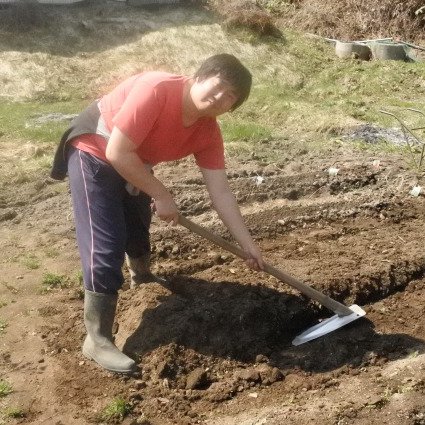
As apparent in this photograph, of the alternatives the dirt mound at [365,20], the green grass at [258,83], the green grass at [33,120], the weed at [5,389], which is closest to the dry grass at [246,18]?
the green grass at [258,83]

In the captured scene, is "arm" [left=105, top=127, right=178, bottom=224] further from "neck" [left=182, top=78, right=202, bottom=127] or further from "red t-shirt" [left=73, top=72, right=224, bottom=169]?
"neck" [left=182, top=78, right=202, bottom=127]

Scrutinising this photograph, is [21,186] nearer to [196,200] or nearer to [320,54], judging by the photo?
[196,200]

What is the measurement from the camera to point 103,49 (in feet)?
35.4

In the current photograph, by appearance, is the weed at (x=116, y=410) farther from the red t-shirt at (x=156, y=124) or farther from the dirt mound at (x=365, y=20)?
the dirt mound at (x=365, y=20)

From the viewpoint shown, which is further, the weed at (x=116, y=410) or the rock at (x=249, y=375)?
the rock at (x=249, y=375)

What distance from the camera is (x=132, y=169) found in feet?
11.9

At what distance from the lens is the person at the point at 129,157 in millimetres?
3561

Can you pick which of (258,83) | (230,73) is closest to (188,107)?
(230,73)

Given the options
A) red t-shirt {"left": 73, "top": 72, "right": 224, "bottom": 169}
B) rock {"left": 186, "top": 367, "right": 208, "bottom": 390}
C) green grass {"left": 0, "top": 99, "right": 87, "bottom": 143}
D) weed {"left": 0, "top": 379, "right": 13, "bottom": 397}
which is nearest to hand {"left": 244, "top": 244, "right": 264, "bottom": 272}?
red t-shirt {"left": 73, "top": 72, "right": 224, "bottom": 169}

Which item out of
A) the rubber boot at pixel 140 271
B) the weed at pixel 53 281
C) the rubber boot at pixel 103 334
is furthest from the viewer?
the weed at pixel 53 281

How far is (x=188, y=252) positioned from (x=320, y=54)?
23.1 ft

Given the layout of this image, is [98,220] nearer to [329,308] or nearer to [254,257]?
[254,257]

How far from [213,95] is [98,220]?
925mm

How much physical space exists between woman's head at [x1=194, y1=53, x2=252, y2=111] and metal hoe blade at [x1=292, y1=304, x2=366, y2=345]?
5.17 feet
